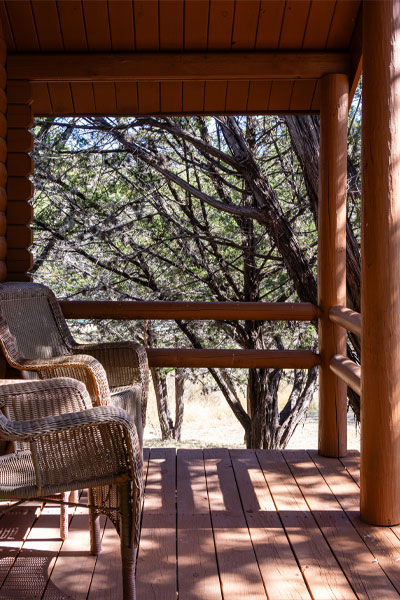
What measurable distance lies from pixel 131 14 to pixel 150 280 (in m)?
4.70

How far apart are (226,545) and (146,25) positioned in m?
2.65

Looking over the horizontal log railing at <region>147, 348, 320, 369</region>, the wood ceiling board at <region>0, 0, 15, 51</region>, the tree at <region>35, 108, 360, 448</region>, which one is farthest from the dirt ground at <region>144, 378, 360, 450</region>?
the wood ceiling board at <region>0, 0, 15, 51</region>

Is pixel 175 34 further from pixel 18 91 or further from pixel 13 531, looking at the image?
pixel 13 531

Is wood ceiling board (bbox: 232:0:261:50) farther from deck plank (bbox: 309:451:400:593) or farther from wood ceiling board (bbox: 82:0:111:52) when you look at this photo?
deck plank (bbox: 309:451:400:593)

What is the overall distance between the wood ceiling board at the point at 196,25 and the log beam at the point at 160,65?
52 mm

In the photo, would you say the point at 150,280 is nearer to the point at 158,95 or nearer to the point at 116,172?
the point at 116,172

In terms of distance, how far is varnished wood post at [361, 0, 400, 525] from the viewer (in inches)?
105

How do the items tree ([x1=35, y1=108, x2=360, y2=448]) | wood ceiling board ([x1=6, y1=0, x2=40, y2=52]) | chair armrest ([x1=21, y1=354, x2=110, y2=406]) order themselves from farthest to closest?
tree ([x1=35, y1=108, x2=360, y2=448]) → wood ceiling board ([x1=6, y1=0, x2=40, y2=52]) → chair armrest ([x1=21, y1=354, x2=110, y2=406])

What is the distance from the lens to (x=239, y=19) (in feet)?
11.7

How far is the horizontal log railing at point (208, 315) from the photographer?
3979mm

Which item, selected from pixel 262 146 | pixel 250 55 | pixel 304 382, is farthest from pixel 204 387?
pixel 250 55

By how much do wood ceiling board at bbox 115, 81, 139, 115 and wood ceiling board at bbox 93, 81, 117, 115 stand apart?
0.10 feet

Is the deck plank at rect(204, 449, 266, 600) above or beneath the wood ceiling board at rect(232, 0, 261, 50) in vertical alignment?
beneath

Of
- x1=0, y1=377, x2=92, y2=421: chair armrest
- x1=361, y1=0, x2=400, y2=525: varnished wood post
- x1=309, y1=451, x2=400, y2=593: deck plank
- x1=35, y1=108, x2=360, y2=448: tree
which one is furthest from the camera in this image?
x1=35, y1=108, x2=360, y2=448: tree
